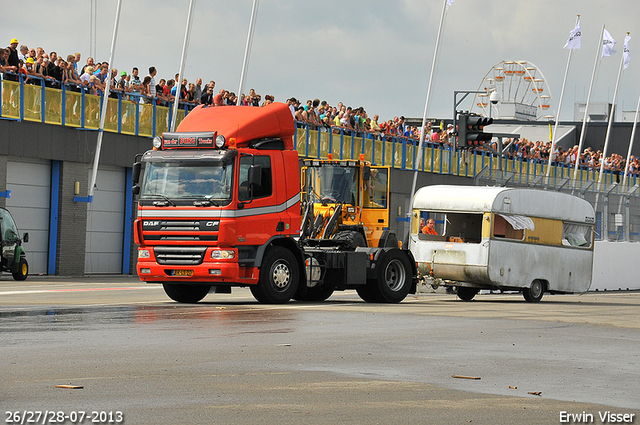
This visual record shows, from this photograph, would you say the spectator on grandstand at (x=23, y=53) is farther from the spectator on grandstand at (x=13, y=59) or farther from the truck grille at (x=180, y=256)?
the truck grille at (x=180, y=256)

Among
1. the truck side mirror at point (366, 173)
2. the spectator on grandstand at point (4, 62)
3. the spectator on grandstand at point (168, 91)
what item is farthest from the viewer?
the spectator on grandstand at point (168, 91)

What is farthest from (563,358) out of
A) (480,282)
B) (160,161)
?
(480,282)

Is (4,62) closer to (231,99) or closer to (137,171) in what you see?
(231,99)

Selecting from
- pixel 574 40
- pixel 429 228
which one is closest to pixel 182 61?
pixel 429 228

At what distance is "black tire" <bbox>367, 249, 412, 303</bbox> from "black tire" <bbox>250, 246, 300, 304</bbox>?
2.16m

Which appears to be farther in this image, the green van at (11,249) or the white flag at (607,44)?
the white flag at (607,44)

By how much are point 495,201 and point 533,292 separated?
2.80 m

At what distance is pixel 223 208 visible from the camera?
19.3 m

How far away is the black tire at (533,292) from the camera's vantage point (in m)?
27.1

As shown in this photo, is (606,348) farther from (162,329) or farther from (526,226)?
(526,226)

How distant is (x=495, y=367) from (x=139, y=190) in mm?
10556

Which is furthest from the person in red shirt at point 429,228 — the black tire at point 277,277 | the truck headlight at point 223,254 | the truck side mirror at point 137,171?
the truck side mirror at point 137,171

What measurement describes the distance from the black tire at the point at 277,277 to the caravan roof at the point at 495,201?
22.6 ft

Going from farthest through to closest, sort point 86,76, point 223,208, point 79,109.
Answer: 1. point 79,109
2. point 86,76
3. point 223,208
